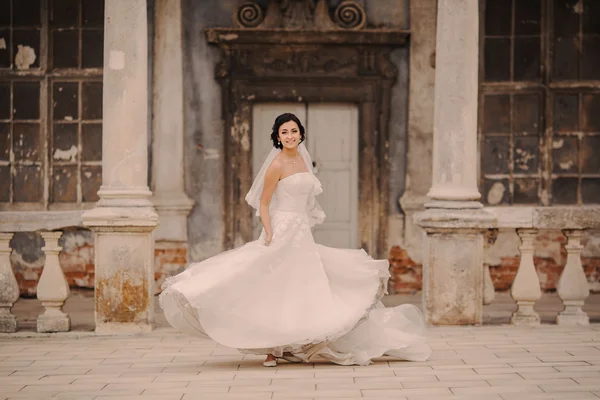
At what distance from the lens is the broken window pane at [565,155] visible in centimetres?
1130

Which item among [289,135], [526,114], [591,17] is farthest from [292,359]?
[591,17]

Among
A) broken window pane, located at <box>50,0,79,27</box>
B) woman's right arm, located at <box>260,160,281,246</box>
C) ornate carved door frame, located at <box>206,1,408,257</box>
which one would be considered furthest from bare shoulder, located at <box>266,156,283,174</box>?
broken window pane, located at <box>50,0,79,27</box>

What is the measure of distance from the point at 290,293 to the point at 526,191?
536 centimetres

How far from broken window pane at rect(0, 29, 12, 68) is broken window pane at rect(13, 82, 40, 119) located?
0.78 feet

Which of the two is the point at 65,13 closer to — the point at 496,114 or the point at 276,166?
the point at 496,114

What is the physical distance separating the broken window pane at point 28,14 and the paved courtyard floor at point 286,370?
14.1 feet

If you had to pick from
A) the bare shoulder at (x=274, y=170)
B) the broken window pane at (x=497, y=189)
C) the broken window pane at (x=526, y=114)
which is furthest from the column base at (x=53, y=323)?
the broken window pane at (x=526, y=114)

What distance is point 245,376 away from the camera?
6320 millimetres

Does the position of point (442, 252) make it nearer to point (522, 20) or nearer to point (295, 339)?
point (295, 339)

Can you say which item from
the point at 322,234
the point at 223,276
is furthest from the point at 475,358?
the point at 322,234

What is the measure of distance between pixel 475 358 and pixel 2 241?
12.9ft

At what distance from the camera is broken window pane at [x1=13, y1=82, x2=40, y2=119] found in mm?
11359

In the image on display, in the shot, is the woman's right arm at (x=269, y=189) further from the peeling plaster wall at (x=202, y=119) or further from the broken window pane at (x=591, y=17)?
the broken window pane at (x=591, y=17)

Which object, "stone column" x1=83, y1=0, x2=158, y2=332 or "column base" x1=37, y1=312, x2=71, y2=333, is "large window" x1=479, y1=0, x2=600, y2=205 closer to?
"stone column" x1=83, y1=0, x2=158, y2=332
